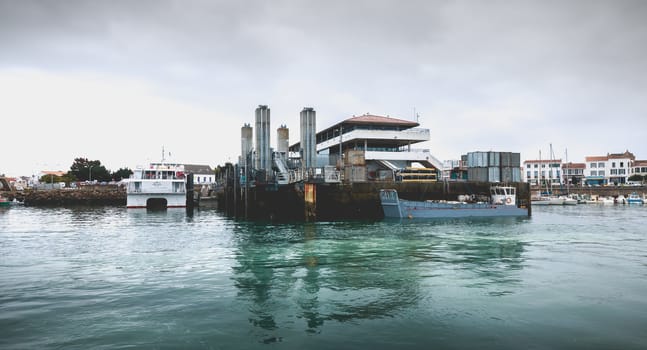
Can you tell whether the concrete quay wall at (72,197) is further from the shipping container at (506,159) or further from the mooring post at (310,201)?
the shipping container at (506,159)

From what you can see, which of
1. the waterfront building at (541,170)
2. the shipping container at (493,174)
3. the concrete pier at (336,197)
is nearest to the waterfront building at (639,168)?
the waterfront building at (541,170)

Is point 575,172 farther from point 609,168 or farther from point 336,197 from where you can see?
point 336,197

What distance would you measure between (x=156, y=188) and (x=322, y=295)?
47.4 meters

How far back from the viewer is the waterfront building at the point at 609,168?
113625mm

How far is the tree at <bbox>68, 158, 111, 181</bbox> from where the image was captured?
10988 centimetres

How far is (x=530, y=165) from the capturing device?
124 meters

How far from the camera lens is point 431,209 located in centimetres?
3791

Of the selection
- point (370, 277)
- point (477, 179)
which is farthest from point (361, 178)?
point (370, 277)

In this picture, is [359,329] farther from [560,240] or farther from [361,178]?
[361,178]

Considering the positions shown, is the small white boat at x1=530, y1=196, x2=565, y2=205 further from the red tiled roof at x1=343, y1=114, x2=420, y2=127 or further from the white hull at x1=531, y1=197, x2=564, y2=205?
the red tiled roof at x1=343, y1=114, x2=420, y2=127

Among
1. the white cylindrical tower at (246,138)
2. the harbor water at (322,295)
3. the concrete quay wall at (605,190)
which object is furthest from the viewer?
the concrete quay wall at (605,190)

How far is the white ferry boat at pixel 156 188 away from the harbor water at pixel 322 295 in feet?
102

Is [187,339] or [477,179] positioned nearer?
[187,339]

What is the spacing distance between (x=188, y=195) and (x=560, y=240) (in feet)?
150
